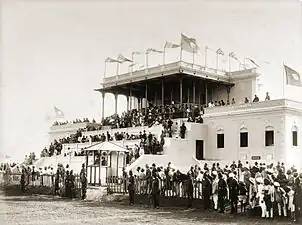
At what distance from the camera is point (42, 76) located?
16.1ft

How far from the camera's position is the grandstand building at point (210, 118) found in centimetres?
425

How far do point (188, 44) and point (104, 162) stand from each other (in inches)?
45.1

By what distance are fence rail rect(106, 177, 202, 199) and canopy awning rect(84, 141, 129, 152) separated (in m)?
0.25

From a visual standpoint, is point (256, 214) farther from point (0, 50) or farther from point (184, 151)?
point (0, 50)

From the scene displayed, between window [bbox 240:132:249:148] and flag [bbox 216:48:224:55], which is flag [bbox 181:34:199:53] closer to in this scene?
flag [bbox 216:48:224:55]

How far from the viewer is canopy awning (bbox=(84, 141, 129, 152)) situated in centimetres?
470

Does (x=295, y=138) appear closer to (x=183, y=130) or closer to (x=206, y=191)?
(x=206, y=191)

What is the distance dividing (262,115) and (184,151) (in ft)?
2.14

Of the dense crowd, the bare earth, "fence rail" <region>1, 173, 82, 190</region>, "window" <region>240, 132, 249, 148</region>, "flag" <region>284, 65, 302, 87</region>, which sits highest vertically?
"flag" <region>284, 65, 302, 87</region>

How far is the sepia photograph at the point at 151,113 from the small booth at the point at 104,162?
0.04 ft

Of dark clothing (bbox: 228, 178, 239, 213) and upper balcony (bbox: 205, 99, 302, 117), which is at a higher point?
upper balcony (bbox: 205, 99, 302, 117)

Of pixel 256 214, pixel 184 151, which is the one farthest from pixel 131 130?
pixel 256 214

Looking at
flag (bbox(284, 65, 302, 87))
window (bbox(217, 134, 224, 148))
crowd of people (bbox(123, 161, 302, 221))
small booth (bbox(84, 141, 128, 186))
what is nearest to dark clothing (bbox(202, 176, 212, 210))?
crowd of people (bbox(123, 161, 302, 221))

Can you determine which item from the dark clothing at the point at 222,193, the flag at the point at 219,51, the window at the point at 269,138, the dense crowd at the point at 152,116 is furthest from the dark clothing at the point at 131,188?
the flag at the point at 219,51
